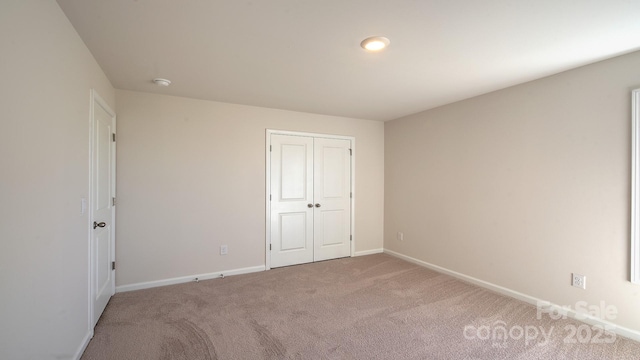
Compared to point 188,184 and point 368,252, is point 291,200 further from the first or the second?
point 368,252

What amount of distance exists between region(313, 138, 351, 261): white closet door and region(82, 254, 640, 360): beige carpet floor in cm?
104

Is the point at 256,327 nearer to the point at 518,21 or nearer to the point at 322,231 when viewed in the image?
the point at 322,231

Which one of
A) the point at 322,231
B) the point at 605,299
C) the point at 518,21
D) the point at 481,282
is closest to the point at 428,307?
the point at 481,282

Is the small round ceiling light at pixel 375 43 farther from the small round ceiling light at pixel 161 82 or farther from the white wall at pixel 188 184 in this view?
the white wall at pixel 188 184

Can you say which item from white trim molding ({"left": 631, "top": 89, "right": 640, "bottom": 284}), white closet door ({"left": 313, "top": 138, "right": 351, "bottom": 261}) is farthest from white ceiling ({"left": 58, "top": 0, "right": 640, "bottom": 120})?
white closet door ({"left": 313, "top": 138, "right": 351, "bottom": 261})

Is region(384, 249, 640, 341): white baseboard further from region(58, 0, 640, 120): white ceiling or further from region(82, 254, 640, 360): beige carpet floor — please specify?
region(58, 0, 640, 120): white ceiling

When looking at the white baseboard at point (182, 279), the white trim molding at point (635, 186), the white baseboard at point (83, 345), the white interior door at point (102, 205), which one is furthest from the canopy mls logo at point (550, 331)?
the white interior door at point (102, 205)

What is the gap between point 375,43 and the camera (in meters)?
2.17

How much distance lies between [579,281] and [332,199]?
3.09m

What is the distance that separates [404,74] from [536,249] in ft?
7.49

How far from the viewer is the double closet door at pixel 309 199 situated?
4.26 meters

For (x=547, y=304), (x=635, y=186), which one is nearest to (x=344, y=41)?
(x=635, y=186)

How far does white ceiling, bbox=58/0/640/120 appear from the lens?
1.76m

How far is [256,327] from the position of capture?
254cm
